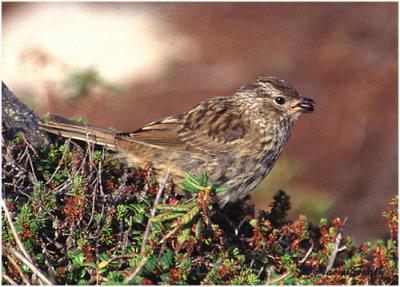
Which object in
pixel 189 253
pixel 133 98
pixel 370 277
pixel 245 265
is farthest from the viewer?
pixel 133 98

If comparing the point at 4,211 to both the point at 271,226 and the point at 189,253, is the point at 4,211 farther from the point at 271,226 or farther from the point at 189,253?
the point at 271,226

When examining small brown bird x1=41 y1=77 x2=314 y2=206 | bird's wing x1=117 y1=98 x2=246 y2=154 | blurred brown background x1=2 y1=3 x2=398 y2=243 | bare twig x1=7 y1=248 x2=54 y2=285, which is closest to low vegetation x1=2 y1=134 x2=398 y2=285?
bare twig x1=7 y1=248 x2=54 y2=285

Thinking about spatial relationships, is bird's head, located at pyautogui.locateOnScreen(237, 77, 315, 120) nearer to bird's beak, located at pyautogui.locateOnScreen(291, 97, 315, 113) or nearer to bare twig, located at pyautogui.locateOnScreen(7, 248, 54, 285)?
bird's beak, located at pyautogui.locateOnScreen(291, 97, 315, 113)

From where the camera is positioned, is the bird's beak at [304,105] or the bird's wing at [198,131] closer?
the bird's wing at [198,131]

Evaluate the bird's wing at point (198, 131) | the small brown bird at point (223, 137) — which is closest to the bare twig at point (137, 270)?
the small brown bird at point (223, 137)

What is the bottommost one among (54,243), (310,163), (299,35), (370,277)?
(54,243)

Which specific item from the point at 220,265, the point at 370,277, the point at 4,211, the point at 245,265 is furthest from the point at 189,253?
the point at 370,277

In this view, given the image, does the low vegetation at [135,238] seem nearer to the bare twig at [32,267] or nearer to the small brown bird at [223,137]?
the bare twig at [32,267]
